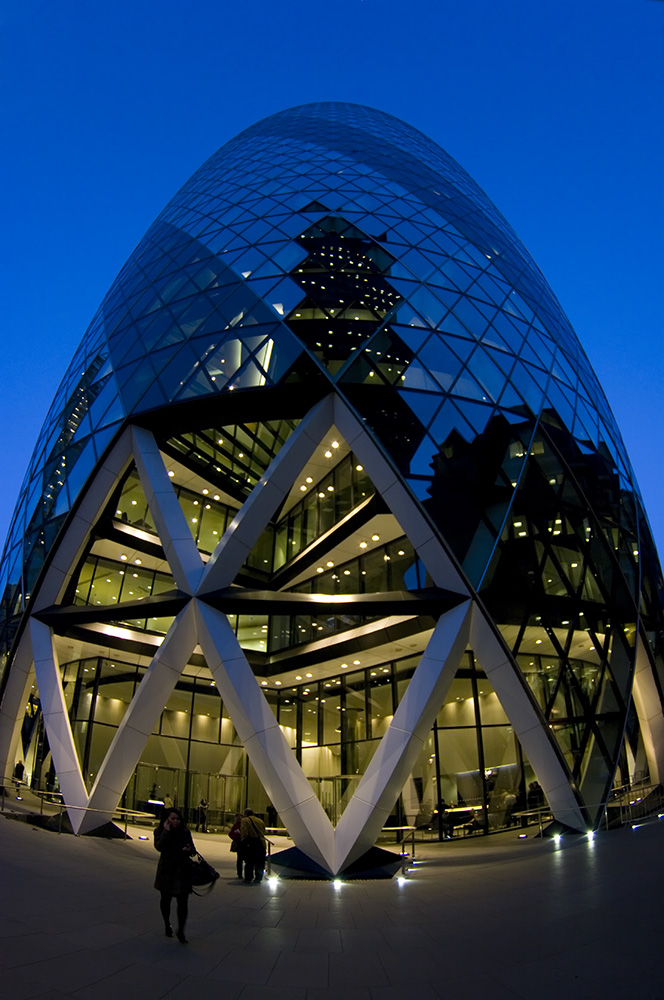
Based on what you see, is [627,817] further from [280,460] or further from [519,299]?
[519,299]

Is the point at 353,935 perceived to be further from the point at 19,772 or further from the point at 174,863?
the point at 19,772

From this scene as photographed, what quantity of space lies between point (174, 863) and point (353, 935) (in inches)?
89.6

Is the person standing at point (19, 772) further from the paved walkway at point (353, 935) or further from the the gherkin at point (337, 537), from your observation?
the paved walkway at point (353, 935)

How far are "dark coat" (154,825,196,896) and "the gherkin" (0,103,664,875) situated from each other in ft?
24.9

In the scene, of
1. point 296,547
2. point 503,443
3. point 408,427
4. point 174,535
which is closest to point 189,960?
point 174,535

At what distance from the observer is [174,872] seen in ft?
23.3

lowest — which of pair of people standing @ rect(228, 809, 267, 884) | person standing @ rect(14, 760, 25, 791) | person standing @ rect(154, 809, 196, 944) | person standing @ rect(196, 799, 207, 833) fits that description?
person standing @ rect(196, 799, 207, 833)

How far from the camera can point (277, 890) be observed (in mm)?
11320

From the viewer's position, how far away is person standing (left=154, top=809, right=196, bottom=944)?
7.03 metres

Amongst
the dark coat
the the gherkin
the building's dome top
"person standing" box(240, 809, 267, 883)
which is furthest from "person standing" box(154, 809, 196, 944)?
the building's dome top

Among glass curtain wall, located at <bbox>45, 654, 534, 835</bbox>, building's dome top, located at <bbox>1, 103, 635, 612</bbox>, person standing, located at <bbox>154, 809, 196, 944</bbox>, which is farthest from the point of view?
glass curtain wall, located at <bbox>45, 654, 534, 835</bbox>

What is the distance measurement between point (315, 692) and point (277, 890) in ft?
52.5

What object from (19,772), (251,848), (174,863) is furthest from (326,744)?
(174,863)

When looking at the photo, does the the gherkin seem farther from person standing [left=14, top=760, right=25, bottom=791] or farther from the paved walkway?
the paved walkway
